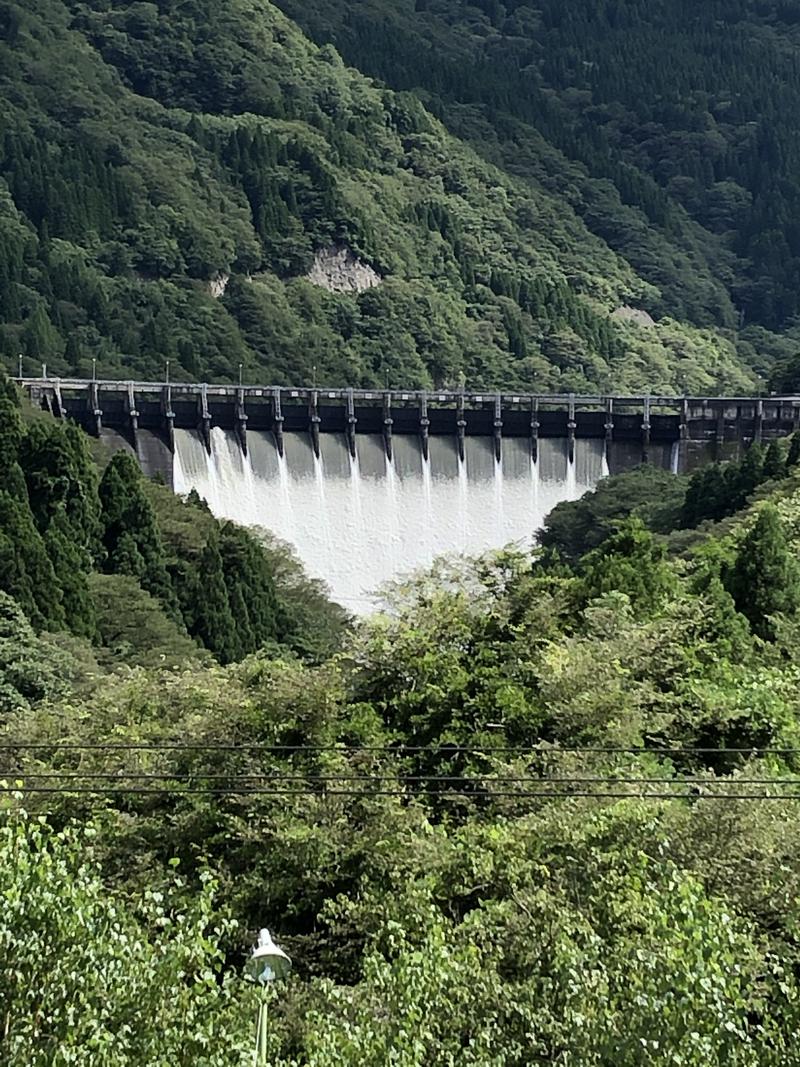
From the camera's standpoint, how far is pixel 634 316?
508 ft

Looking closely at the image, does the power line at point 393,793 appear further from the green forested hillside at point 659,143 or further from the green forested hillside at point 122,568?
the green forested hillside at point 659,143

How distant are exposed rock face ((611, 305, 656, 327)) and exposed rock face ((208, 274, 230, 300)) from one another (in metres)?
35.4

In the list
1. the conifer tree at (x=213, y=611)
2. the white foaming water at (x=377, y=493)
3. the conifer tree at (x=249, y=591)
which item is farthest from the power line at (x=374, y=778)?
the white foaming water at (x=377, y=493)

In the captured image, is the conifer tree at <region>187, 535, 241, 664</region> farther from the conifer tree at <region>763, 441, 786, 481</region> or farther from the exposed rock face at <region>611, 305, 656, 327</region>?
the exposed rock face at <region>611, 305, 656, 327</region>

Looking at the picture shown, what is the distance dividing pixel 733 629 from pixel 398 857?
13870 millimetres

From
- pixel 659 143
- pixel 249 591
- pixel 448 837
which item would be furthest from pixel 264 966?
pixel 659 143

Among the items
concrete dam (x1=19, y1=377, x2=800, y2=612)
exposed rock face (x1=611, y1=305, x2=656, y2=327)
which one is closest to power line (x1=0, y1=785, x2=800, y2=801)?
concrete dam (x1=19, y1=377, x2=800, y2=612)

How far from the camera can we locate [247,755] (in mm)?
27281

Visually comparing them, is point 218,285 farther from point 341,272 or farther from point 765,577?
point 765,577

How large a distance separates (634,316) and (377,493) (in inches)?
2803

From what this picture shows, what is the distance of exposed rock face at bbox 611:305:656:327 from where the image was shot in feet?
501

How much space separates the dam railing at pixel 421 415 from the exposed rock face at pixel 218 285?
37231 mm

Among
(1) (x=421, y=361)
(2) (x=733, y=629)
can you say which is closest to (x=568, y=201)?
(1) (x=421, y=361)

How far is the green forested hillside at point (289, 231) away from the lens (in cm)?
11894
